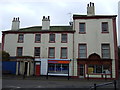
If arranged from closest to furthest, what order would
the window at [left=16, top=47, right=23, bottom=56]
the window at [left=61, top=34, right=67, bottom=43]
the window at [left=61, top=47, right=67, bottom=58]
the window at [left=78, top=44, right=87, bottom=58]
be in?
the window at [left=78, top=44, right=87, bottom=58]
the window at [left=61, top=47, right=67, bottom=58]
the window at [left=61, top=34, right=67, bottom=43]
the window at [left=16, top=47, right=23, bottom=56]

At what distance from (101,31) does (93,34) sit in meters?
1.37

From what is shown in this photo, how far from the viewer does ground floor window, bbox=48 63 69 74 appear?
25.4 metres

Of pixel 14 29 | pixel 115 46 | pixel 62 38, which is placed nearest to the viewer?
pixel 115 46

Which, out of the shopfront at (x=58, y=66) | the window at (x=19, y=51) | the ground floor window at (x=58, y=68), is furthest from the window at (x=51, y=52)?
the window at (x=19, y=51)

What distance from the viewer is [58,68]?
2573 cm

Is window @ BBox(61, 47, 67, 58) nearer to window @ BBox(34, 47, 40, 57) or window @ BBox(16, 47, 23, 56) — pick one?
window @ BBox(34, 47, 40, 57)

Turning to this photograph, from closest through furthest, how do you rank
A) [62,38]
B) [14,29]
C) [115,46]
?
1. [115,46]
2. [62,38]
3. [14,29]

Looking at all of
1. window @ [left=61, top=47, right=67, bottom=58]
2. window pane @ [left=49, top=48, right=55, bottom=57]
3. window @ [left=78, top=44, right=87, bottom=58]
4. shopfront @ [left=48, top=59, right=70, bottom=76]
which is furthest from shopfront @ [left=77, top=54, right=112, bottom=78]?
window pane @ [left=49, top=48, right=55, bottom=57]

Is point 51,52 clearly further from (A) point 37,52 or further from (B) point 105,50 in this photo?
(B) point 105,50

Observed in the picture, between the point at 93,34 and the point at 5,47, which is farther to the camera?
the point at 5,47

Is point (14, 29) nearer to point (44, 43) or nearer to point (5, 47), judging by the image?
point (5, 47)

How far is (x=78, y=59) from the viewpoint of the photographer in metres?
24.7

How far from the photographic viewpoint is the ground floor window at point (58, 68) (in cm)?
2544

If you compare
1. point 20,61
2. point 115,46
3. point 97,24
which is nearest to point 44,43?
point 20,61
